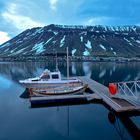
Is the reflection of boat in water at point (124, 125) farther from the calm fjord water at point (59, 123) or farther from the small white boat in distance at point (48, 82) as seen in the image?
the small white boat in distance at point (48, 82)

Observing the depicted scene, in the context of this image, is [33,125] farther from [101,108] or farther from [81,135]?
[101,108]

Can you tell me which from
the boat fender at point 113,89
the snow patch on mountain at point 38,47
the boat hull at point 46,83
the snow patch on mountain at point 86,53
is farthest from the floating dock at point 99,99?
the snow patch on mountain at point 38,47

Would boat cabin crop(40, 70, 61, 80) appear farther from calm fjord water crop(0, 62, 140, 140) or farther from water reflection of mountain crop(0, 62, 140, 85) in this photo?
water reflection of mountain crop(0, 62, 140, 85)

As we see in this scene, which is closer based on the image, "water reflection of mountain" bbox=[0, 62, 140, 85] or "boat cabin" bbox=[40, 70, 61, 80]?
"boat cabin" bbox=[40, 70, 61, 80]

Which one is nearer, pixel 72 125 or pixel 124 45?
pixel 72 125

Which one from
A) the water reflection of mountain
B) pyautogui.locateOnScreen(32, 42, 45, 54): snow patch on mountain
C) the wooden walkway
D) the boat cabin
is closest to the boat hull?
the boat cabin

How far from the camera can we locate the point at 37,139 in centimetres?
1628

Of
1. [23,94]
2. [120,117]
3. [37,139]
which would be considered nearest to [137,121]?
[120,117]

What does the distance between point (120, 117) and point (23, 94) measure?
14598 millimetres

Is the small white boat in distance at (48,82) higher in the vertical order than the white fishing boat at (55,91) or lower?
higher

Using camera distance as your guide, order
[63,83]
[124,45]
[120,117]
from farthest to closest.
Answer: [124,45], [63,83], [120,117]

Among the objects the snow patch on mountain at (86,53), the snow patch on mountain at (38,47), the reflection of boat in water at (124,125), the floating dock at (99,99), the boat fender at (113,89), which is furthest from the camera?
the snow patch on mountain at (38,47)

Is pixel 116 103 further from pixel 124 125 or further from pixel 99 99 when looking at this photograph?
pixel 99 99

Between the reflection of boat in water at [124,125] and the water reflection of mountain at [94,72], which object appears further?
the water reflection of mountain at [94,72]
